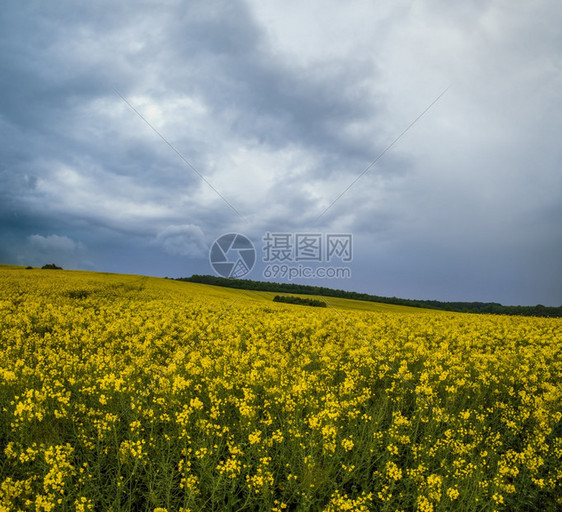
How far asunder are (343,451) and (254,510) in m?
1.52

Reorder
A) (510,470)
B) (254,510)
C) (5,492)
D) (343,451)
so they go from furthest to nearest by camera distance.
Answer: (510,470) < (343,451) < (254,510) < (5,492)

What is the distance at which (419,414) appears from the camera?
6789 millimetres

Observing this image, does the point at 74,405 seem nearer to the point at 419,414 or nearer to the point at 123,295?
the point at 419,414

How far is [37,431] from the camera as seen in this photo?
5363mm

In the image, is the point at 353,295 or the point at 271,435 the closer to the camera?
the point at 271,435

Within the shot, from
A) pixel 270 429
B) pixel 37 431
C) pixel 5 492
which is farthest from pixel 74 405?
pixel 270 429

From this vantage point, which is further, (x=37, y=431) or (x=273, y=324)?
(x=273, y=324)

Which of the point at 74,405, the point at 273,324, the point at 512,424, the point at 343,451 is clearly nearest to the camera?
the point at 343,451

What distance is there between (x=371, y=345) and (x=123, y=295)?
19710mm

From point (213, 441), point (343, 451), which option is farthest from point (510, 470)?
point (213, 441)

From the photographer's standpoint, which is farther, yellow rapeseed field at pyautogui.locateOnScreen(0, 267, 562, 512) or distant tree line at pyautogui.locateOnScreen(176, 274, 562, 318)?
distant tree line at pyautogui.locateOnScreen(176, 274, 562, 318)

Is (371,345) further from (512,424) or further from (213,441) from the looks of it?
(213,441)

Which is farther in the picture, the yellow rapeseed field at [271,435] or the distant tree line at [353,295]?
the distant tree line at [353,295]

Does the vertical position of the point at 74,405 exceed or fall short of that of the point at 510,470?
it exceeds it
